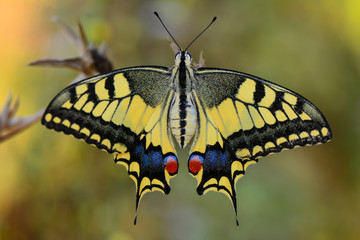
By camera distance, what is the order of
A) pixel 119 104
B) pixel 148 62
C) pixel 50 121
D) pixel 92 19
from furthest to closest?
pixel 148 62
pixel 92 19
pixel 119 104
pixel 50 121

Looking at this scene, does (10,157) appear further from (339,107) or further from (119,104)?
(339,107)

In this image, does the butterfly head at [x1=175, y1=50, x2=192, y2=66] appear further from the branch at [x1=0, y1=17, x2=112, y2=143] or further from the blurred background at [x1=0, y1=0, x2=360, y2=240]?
the blurred background at [x1=0, y1=0, x2=360, y2=240]

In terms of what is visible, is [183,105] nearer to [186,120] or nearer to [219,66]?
[186,120]

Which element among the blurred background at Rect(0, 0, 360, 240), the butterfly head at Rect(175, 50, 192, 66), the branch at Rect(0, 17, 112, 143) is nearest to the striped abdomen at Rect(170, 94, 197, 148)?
the butterfly head at Rect(175, 50, 192, 66)

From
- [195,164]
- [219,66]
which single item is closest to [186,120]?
[195,164]

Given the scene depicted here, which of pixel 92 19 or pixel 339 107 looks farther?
pixel 339 107

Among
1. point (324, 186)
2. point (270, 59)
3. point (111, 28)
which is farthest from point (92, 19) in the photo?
point (324, 186)
